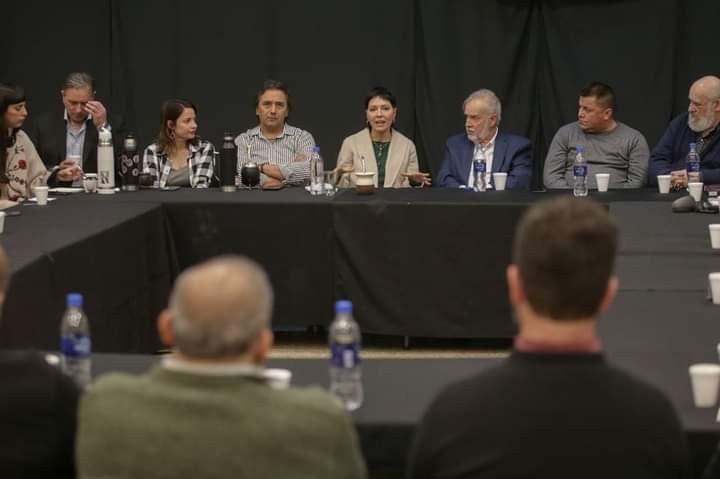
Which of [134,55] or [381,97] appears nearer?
[381,97]

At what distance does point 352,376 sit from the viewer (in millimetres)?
2375

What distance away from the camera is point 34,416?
77.4 inches

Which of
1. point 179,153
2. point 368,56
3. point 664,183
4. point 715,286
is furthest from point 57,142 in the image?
point 715,286

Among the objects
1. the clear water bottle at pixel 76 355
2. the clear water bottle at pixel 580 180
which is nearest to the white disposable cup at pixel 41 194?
the clear water bottle at pixel 580 180

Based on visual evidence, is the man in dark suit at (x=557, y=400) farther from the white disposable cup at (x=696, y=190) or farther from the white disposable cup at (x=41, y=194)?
the white disposable cup at (x=41, y=194)

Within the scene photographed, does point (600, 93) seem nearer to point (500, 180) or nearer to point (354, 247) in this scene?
point (500, 180)

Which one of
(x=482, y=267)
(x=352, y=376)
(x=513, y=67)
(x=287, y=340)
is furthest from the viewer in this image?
(x=513, y=67)

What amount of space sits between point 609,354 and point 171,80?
18.0ft

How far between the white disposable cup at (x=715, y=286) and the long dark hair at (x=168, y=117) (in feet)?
11.1

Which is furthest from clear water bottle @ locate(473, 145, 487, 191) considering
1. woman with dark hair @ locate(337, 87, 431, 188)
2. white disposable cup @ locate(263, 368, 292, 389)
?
white disposable cup @ locate(263, 368, 292, 389)

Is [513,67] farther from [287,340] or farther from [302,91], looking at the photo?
[287,340]

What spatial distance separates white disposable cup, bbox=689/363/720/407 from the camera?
7.48 ft

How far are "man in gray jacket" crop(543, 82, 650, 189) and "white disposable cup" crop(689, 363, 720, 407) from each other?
13.2ft

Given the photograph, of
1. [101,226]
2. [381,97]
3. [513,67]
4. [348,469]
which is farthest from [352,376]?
[513,67]
